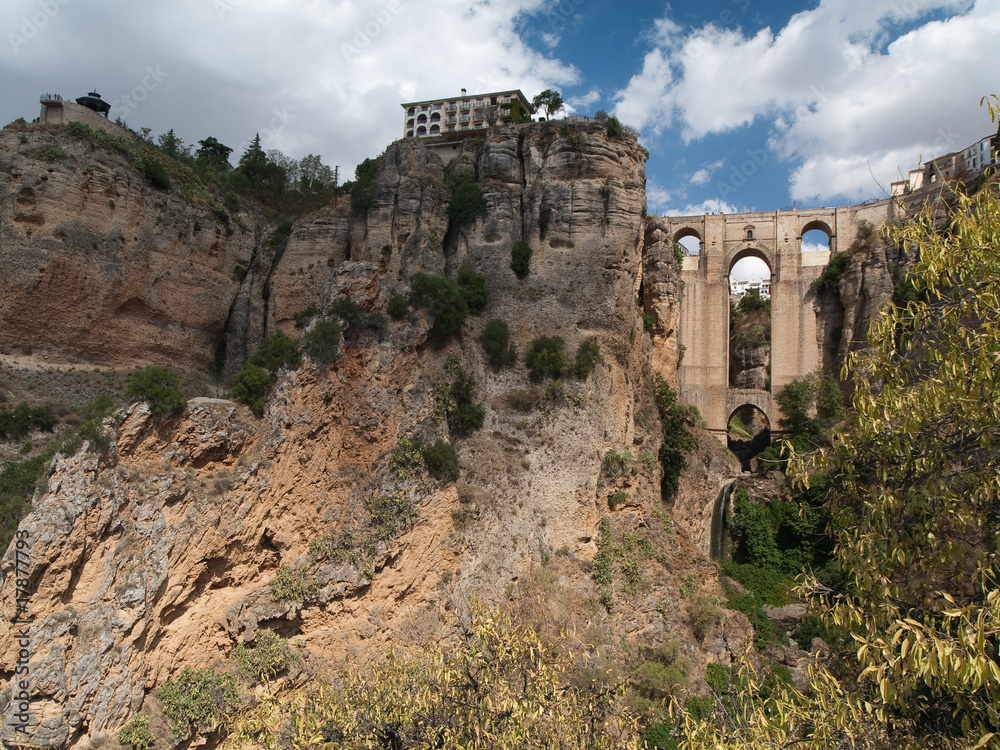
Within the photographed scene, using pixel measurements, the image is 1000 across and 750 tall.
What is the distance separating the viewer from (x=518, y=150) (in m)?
23.1

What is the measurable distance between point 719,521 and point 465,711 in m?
22.2

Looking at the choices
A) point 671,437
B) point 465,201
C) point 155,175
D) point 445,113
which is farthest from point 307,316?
point 445,113

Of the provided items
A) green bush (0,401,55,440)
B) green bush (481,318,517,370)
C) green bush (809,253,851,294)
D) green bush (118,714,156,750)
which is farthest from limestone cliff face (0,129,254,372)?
green bush (809,253,851,294)

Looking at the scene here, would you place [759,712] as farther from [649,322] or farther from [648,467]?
[649,322]

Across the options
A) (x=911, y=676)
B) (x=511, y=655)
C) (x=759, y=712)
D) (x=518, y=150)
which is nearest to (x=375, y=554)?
(x=511, y=655)

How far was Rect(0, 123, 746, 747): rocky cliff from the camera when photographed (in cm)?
1295

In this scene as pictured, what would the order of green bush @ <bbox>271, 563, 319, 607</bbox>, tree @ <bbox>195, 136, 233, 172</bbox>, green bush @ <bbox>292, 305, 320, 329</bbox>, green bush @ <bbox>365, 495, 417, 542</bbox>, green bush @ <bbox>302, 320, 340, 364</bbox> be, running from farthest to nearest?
tree @ <bbox>195, 136, 233, 172</bbox>
green bush @ <bbox>292, 305, 320, 329</bbox>
green bush @ <bbox>302, 320, 340, 364</bbox>
green bush @ <bbox>365, 495, 417, 542</bbox>
green bush @ <bbox>271, 563, 319, 607</bbox>

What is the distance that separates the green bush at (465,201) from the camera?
22188 millimetres

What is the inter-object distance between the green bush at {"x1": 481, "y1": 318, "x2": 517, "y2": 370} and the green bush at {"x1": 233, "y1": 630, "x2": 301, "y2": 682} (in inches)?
385

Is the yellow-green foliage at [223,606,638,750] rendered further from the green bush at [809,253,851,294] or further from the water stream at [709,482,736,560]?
the green bush at [809,253,851,294]

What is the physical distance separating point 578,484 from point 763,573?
36.0ft

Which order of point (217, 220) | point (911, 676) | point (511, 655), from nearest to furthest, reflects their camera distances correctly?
1. point (911, 676)
2. point (511, 655)
3. point (217, 220)

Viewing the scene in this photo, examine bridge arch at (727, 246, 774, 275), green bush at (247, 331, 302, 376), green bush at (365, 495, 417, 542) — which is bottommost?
green bush at (365, 495, 417, 542)

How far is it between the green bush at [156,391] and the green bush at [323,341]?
134 inches
